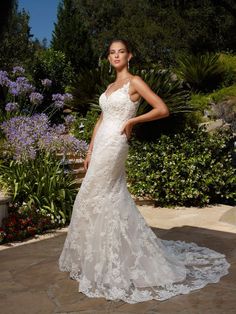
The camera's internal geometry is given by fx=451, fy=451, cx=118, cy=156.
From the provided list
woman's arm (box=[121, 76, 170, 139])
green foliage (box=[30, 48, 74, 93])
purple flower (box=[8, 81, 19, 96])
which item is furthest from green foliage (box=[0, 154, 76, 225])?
green foliage (box=[30, 48, 74, 93])

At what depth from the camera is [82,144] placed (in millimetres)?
7012

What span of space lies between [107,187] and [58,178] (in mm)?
2818

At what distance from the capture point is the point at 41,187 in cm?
633

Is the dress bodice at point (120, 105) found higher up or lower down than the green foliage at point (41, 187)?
higher up

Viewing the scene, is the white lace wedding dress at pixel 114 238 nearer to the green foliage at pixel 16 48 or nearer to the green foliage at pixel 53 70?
the green foliage at pixel 53 70

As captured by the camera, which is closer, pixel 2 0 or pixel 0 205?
pixel 2 0

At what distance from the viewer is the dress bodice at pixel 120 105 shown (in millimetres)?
3850

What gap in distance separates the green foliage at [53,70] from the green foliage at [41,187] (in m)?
7.10

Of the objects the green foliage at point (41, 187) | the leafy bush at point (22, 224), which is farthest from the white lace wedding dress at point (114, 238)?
the green foliage at point (41, 187)

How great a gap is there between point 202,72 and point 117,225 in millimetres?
10901

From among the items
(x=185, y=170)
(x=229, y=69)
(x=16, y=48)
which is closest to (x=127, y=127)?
(x=185, y=170)

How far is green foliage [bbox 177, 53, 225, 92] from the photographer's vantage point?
46.0 ft

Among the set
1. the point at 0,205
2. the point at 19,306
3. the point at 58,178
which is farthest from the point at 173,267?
the point at 58,178

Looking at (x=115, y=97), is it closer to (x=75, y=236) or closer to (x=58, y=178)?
(x=75, y=236)
